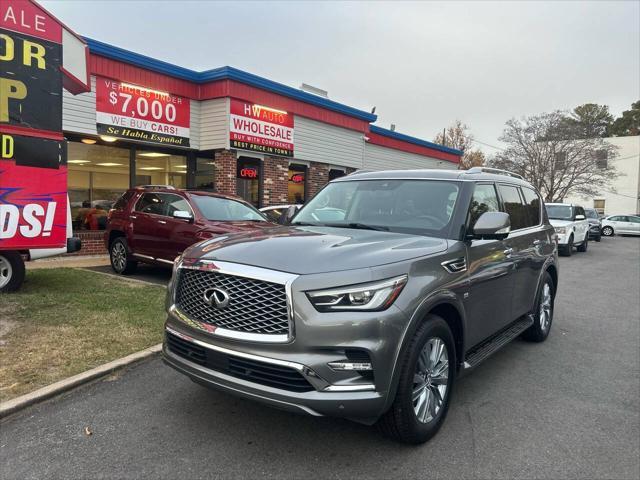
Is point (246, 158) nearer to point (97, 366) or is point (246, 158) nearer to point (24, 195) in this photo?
point (24, 195)

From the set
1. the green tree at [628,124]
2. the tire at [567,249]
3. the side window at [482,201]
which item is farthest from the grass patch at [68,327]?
the green tree at [628,124]

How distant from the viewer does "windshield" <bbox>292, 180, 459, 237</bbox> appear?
12.7 feet

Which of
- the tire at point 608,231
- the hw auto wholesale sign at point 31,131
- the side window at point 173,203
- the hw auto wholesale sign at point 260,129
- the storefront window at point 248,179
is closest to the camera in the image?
the hw auto wholesale sign at point 31,131

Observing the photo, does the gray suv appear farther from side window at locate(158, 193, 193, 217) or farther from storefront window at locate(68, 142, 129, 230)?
storefront window at locate(68, 142, 129, 230)

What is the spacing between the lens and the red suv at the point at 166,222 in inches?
317

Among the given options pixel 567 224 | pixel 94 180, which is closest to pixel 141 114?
pixel 94 180

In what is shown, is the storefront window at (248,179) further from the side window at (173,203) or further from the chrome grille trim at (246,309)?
the chrome grille trim at (246,309)

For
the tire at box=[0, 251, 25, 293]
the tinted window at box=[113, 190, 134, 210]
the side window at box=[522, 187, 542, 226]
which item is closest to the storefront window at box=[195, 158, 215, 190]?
the tinted window at box=[113, 190, 134, 210]

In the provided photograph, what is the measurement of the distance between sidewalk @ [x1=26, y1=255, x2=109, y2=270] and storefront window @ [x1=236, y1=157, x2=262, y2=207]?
4.35m

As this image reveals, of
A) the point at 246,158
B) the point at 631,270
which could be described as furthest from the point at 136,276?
the point at 631,270

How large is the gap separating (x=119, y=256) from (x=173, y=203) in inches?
75.3

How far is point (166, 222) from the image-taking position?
8.53 meters

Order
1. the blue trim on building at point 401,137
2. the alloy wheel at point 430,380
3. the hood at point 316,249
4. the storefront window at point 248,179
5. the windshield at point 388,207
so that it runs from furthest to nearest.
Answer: the blue trim on building at point 401,137 → the storefront window at point 248,179 → the windshield at point 388,207 → the alloy wheel at point 430,380 → the hood at point 316,249

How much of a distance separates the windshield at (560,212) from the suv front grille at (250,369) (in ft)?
52.8
